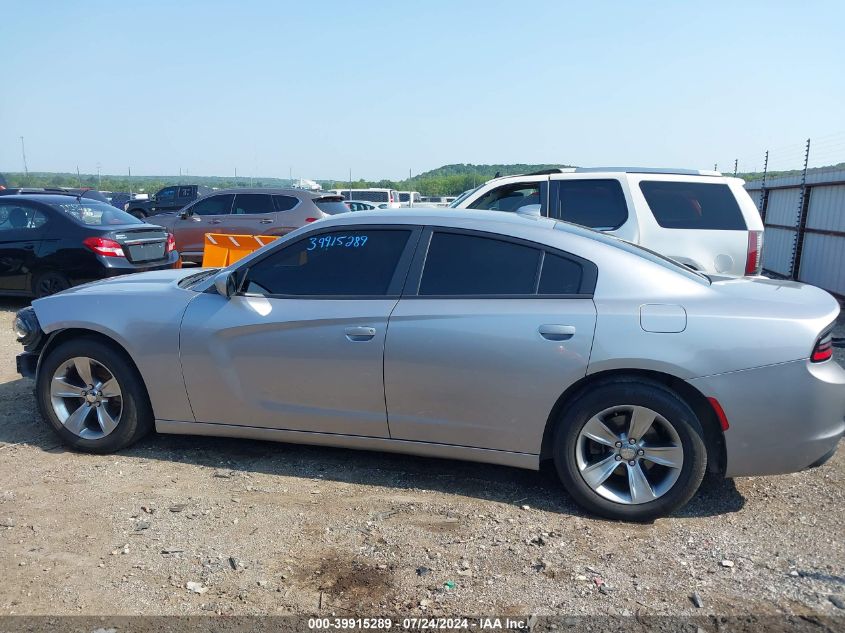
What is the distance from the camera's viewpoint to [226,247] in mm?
9133

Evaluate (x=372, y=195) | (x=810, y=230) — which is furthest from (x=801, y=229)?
(x=372, y=195)

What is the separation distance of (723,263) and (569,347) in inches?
143

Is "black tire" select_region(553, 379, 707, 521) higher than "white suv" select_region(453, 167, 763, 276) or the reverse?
the reverse

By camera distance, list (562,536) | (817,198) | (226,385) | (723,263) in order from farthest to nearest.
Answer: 1. (817,198)
2. (723,263)
3. (226,385)
4. (562,536)

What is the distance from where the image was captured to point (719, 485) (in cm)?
412

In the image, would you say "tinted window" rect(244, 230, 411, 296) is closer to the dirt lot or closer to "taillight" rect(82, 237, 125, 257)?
the dirt lot

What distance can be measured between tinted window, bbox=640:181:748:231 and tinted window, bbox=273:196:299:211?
26.8 feet

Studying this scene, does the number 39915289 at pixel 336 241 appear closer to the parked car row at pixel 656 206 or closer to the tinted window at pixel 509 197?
the parked car row at pixel 656 206

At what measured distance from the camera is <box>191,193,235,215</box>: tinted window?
13.7 metres

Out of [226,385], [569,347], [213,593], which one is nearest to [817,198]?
[569,347]

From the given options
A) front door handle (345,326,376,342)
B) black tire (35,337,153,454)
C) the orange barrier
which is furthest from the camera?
the orange barrier

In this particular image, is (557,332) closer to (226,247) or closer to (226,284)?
(226,284)

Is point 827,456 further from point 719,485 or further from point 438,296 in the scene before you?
point 438,296

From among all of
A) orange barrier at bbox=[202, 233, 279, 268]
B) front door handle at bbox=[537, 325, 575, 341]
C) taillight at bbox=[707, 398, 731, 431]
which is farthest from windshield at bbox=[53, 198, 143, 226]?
taillight at bbox=[707, 398, 731, 431]
